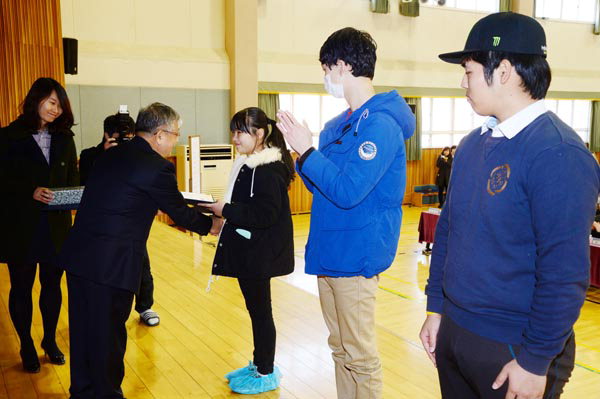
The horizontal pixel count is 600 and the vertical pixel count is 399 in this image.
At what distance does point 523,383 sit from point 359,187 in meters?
0.75

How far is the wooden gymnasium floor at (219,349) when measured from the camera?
9.60 ft

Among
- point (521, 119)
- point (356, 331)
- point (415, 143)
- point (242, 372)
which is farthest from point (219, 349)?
point (415, 143)

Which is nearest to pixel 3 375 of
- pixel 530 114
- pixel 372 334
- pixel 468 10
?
pixel 372 334

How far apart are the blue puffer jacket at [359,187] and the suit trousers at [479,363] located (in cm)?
49

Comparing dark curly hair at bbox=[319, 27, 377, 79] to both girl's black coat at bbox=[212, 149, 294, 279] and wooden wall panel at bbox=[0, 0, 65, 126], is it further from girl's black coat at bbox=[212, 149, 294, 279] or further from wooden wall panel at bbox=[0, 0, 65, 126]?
wooden wall panel at bbox=[0, 0, 65, 126]

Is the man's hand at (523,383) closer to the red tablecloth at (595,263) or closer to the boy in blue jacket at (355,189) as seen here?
the boy in blue jacket at (355,189)

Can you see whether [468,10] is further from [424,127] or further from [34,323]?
[34,323]

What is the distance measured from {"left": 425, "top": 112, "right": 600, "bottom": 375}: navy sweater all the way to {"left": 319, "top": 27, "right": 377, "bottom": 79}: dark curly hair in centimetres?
55

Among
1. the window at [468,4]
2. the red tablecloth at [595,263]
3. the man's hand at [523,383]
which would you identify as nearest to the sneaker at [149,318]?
the man's hand at [523,383]

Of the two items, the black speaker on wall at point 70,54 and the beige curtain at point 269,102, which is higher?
the black speaker on wall at point 70,54

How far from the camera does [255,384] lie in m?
2.84

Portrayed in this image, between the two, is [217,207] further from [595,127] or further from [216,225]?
[595,127]

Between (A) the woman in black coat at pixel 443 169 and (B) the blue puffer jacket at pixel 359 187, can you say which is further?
(A) the woman in black coat at pixel 443 169

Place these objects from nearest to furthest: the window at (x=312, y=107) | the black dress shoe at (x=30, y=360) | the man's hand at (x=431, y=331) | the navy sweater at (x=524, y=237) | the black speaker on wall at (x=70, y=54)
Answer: the navy sweater at (x=524, y=237)
the man's hand at (x=431, y=331)
the black dress shoe at (x=30, y=360)
the black speaker on wall at (x=70, y=54)
the window at (x=312, y=107)
